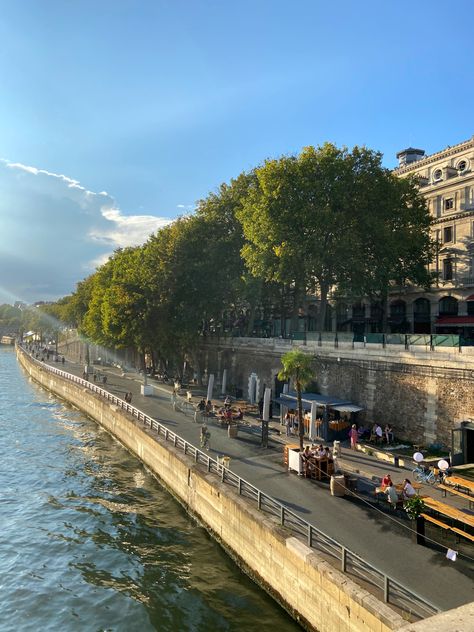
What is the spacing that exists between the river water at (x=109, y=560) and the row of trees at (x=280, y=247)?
21011mm

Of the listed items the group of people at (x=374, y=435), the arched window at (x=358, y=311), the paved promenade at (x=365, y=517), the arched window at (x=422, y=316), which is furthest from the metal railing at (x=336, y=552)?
the arched window at (x=358, y=311)

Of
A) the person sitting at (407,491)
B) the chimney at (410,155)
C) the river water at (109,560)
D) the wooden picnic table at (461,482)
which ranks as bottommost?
the river water at (109,560)

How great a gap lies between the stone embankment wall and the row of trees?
2117cm

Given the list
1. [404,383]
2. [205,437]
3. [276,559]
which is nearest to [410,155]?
[404,383]

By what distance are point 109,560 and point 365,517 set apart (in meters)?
9.04

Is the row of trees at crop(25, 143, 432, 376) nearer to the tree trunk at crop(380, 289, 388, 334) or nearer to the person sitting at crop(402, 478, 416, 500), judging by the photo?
the tree trunk at crop(380, 289, 388, 334)

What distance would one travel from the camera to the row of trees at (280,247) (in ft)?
127

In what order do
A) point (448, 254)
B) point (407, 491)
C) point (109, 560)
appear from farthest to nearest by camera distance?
point (448, 254), point (109, 560), point (407, 491)

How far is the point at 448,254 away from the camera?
4703 centimetres

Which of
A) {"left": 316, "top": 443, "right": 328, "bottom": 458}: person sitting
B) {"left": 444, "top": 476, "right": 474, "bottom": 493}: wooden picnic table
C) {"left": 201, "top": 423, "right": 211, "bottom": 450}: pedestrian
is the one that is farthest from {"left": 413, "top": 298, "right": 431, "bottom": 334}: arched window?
{"left": 444, "top": 476, "right": 474, "bottom": 493}: wooden picnic table

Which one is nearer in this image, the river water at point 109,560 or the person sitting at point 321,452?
the river water at point 109,560

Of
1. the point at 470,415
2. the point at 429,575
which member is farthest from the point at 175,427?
the point at 429,575

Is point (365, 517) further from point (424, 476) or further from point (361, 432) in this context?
point (361, 432)

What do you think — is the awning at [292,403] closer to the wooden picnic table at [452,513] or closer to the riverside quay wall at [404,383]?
the riverside quay wall at [404,383]
